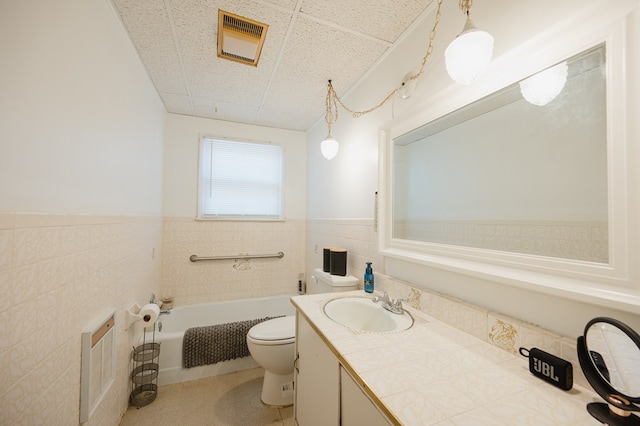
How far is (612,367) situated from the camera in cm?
58

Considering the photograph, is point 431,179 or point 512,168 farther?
point 431,179

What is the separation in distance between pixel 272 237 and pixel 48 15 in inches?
90.2

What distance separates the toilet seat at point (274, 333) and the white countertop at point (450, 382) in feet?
2.59

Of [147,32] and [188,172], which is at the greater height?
[147,32]

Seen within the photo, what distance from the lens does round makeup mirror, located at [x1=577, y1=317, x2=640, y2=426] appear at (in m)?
0.53

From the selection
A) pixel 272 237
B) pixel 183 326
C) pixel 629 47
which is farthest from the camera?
pixel 272 237

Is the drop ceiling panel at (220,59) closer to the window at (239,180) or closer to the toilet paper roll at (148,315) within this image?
the window at (239,180)

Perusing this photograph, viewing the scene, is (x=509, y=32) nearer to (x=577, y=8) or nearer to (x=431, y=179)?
(x=577, y=8)

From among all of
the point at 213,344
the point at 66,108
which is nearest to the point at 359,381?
the point at 66,108

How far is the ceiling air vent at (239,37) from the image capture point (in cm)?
132

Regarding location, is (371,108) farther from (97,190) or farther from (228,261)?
(228,261)

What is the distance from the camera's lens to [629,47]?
0.60 m

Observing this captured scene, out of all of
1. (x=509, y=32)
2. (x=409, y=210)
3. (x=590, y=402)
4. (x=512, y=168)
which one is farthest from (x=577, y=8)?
(x=590, y=402)

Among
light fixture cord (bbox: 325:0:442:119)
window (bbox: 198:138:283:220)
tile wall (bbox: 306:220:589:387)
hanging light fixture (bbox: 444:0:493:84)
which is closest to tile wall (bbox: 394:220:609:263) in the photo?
tile wall (bbox: 306:220:589:387)
